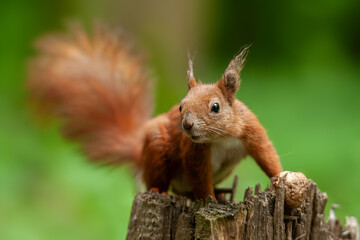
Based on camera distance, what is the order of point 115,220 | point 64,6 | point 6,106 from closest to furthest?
1. point 115,220
2. point 6,106
3. point 64,6

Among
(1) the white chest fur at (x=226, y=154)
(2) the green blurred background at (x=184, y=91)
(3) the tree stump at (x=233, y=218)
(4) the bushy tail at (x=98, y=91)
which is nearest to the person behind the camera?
(3) the tree stump at (x=233, y=218)

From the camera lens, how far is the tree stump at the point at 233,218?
136 centimetres

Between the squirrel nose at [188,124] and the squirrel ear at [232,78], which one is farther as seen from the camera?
the squirrel ear at [232,78]

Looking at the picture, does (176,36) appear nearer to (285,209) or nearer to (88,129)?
(88,129)

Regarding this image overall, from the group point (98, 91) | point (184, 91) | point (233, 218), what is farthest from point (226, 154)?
point (184, 91)

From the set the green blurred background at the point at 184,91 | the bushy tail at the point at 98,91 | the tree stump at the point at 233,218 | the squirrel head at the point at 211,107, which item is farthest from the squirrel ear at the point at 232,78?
the green blurred background at the point at 184,91

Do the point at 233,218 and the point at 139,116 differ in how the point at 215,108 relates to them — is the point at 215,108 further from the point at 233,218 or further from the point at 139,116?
the point at 139,116

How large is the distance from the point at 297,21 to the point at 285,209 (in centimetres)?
362

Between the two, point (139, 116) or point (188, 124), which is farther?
point (139, 116)

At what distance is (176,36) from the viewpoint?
4.56m

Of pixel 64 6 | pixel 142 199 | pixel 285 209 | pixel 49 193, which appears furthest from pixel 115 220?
pixel 64 6

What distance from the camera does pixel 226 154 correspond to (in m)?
1.73

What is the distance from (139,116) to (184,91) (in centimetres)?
195

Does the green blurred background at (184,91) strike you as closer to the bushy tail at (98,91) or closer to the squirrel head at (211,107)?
the bushy tail at (98,91)
